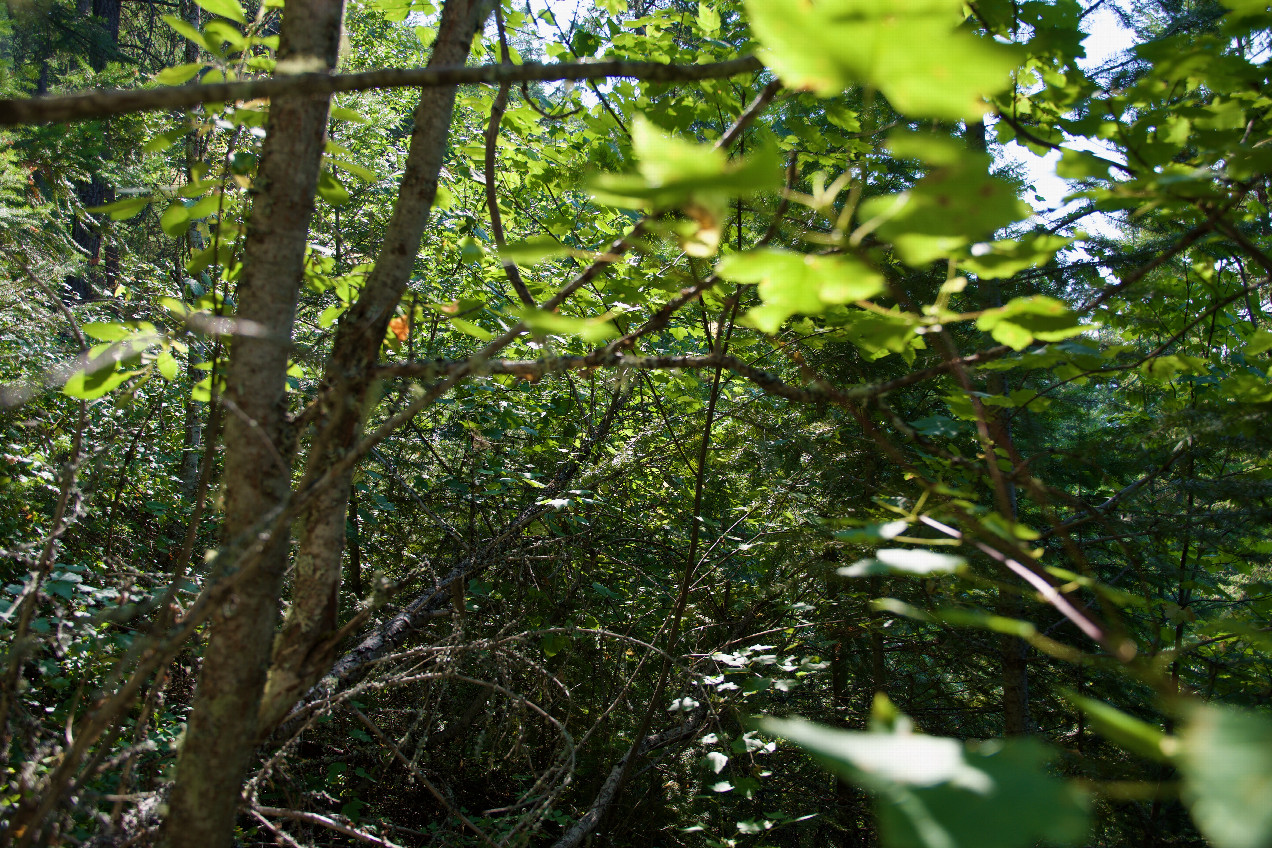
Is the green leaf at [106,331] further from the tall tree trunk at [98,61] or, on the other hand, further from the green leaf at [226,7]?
the tall tree trunk at [98,61]

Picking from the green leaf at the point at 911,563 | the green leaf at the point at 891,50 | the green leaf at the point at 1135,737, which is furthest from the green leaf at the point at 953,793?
the green leaf at the point at 891,50

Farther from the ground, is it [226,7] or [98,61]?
[98,61]

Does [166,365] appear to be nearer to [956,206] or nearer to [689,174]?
[689,174]

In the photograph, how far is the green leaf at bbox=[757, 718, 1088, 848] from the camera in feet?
1.23

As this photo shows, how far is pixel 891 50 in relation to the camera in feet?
1.40

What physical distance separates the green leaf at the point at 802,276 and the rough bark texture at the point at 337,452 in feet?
2.54

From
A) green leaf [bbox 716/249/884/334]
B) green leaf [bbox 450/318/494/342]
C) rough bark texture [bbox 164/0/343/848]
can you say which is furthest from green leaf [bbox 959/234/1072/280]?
rough bark texture [bbox 164/0/343/848]

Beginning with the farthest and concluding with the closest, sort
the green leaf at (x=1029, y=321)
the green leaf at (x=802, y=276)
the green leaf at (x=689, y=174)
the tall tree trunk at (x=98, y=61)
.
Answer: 1. the tall tree trunk at (x=98, y=61)
2. the green leaf at (x=1029, y=321)
3. the green leaf at (x=802, y=276)
4. the green leaf at (x=689, y=174)

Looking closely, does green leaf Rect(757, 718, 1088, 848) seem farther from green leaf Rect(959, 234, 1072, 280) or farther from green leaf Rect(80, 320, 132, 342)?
green leaf Rect(80, 320, 132, 342)

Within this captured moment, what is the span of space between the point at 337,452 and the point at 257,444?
0.40ft

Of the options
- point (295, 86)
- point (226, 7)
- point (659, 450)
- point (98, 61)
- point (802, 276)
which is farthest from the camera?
point (98, 61)

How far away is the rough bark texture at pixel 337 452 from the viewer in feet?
3.89

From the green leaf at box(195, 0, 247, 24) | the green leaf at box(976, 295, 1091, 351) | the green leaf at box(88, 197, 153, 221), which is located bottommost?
the green leaf at box(976, 295, 1091, 351)

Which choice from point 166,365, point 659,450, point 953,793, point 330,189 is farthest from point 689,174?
point 659,450
